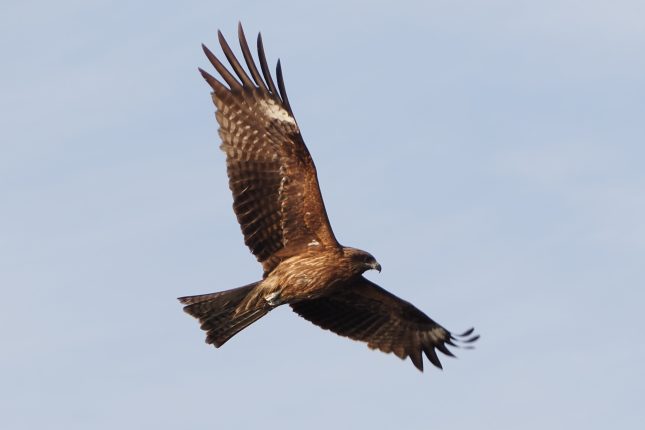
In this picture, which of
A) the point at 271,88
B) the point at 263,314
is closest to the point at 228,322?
the point at 263,314

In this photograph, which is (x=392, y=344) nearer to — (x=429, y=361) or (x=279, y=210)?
(x=429, y=361)

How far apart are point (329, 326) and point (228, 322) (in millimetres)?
1850

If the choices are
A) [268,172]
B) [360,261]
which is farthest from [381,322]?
[268,172]

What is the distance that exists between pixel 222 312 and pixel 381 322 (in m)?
2.61

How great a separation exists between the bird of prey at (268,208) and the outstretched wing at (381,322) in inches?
39.2

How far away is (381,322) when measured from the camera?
20500mm

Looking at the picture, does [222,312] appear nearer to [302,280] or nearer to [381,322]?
[302,280]

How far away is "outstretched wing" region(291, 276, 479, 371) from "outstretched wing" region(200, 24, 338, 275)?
154 centimetres

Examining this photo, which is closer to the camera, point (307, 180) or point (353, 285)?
point (307, 180)

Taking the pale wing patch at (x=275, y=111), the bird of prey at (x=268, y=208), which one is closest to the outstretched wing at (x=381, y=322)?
the bird of prey at (x=268, y=208)

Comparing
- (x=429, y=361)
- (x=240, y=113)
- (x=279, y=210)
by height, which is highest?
(x=240, y=113)

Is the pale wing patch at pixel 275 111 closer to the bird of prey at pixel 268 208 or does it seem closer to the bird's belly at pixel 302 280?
the bird of prey at pixel 268 208

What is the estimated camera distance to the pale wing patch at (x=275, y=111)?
18.9 metres

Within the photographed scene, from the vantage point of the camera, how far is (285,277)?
1870 centimetres
